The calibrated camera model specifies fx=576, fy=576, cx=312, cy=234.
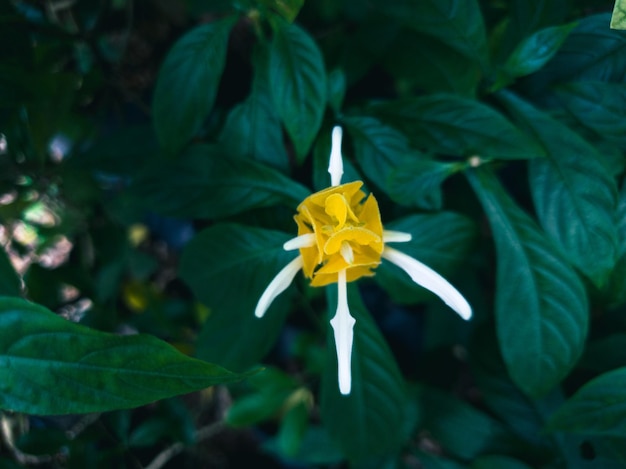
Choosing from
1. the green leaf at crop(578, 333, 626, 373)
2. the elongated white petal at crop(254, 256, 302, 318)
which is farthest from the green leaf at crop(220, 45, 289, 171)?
the green leaf at crop(578, 333, 626, 373)

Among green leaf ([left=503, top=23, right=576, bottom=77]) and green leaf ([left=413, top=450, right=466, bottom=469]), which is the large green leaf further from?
green leaf ([left=413, top=450, right=466, bottom=469])

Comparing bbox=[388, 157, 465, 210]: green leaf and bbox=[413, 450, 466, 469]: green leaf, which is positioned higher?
bbox=[388, 157, 465, 210]: green leaf

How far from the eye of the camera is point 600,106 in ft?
1.90

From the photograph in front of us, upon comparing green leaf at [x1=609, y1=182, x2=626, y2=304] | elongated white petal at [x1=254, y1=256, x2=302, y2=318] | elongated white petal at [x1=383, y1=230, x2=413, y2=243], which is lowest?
green leaf at [x1=609, y1=182, x2=626, y2=304]

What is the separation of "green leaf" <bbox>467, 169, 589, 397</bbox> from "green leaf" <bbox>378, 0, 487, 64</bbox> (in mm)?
136

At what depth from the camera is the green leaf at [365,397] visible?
0.67m

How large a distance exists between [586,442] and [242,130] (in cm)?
59

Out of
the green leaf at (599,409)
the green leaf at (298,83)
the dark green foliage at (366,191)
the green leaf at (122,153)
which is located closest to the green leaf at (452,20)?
the dark green foliage at (366,191)

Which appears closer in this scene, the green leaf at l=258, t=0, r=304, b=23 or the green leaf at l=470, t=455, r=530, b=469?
the green leaf at l=258, t=0, r=304, b=23

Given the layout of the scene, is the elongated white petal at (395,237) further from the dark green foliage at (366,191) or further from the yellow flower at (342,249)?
the dark green foliage at (366,191)

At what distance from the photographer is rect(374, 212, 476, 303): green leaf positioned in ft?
2.24

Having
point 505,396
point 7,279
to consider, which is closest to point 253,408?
point 505,396

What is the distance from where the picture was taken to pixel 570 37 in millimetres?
609

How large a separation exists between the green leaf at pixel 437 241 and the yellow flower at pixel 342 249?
0.67 feet
